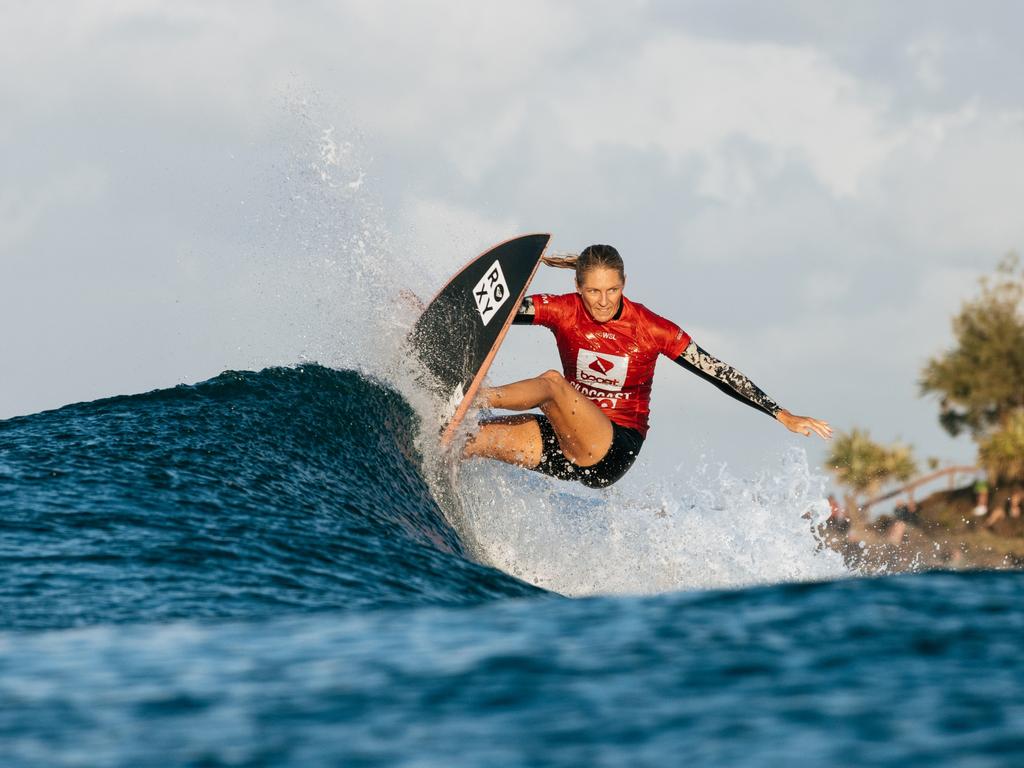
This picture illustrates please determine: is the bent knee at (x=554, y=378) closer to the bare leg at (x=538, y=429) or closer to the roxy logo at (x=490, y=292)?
the bare leg at (x=538, y=429)

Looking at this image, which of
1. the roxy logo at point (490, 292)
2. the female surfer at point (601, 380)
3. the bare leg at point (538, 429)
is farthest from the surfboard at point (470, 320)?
the bare leg at point (538, 429)

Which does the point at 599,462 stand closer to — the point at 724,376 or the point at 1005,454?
the point at 724,376

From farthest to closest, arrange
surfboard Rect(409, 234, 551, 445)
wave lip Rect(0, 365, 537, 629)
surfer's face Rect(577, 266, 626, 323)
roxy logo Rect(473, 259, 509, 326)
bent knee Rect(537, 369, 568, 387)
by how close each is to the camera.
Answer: roxy logo Rect(473, 259, 509, 326), surfboard Rect(409, 234, 551, 445), surfer's face Rect(577, 266, 626, 323), bent knee Rect(537, 369, 568, 387), wave lip Rect(0, 365, 537, 629)

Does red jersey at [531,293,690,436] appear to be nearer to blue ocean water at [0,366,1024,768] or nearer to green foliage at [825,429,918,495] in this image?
blue ocean water at [0,366,1024,768]

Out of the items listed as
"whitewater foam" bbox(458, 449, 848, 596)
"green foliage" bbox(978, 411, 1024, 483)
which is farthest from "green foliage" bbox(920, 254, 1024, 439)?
"whitewater foam" bbox(458, 449, 848, 596)

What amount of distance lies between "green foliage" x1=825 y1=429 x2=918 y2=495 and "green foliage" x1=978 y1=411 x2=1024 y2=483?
224cm

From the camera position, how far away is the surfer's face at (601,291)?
8609 mm

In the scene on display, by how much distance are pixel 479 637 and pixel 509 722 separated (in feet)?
2.75

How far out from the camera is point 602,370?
891 cm

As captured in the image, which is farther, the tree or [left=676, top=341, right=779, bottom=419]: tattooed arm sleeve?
the tree

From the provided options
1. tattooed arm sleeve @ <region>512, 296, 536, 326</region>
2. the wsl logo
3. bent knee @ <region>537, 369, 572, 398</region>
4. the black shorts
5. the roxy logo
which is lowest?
the black shorts

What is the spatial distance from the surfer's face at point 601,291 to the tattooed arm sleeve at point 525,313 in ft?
1.56

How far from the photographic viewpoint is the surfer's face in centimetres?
861

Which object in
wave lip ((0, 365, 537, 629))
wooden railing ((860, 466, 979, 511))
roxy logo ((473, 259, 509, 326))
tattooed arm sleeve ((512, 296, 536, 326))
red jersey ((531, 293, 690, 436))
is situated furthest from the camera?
wooden railing ((860, 466, 979, 511))
